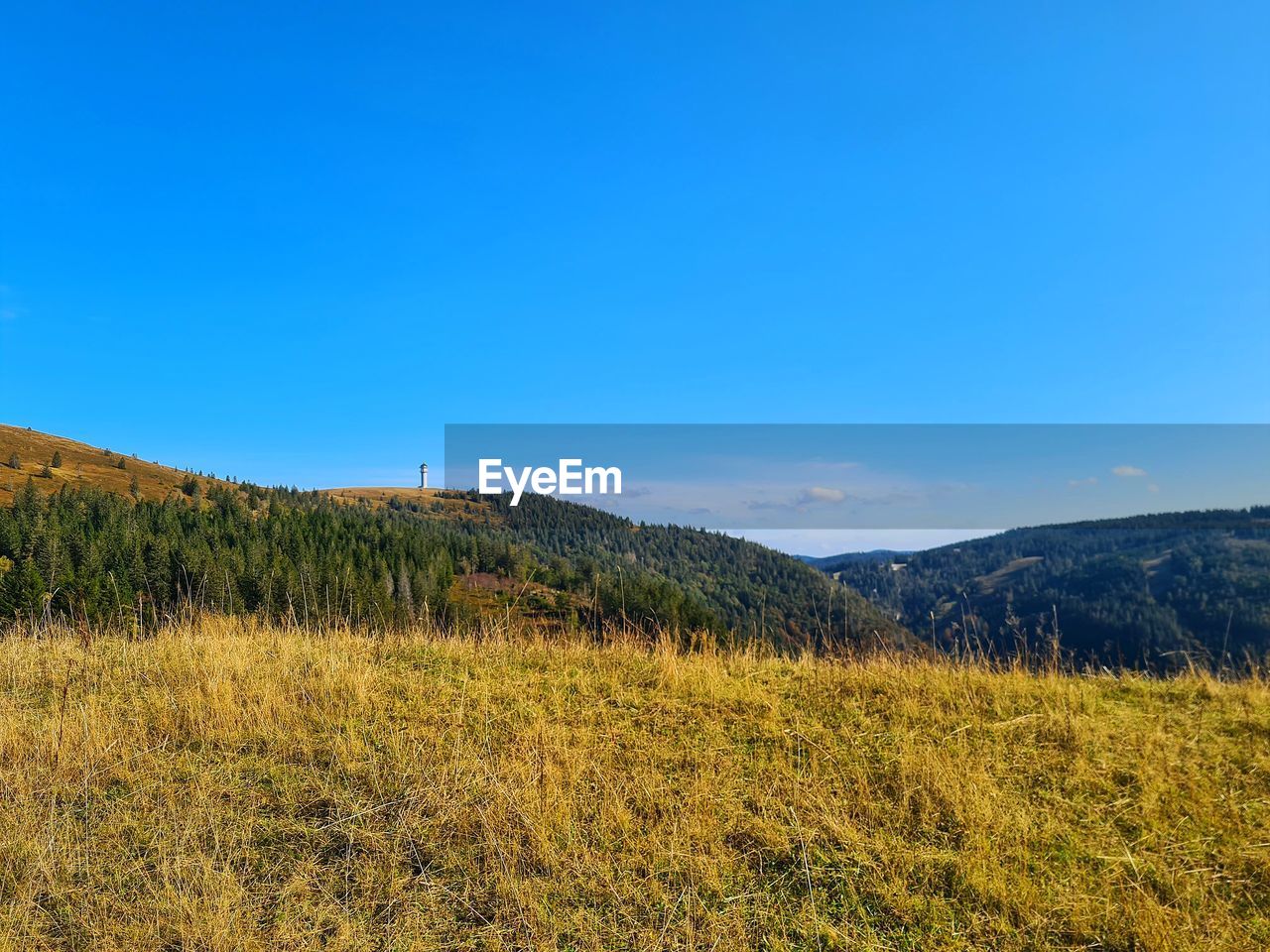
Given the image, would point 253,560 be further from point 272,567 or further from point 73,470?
point 73,470

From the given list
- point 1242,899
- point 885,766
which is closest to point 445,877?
point 885,766

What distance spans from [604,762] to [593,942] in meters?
1.63

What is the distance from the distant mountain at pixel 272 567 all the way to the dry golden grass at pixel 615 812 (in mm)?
2550

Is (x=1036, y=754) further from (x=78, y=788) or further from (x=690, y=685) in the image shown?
(x=78, y=788)

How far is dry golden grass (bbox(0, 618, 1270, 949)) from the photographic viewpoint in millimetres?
3312

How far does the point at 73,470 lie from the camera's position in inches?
5965

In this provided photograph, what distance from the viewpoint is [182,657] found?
23.1 feet

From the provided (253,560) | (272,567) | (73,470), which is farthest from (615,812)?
(73,470)

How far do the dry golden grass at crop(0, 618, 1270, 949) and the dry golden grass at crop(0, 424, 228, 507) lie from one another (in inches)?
5771

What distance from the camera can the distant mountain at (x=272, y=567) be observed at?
10.5 m

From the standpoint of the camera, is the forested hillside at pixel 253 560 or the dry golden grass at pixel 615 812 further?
the forested hillside at pixel 253 560

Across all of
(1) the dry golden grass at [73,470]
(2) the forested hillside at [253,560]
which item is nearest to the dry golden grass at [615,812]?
(2) the forested hillside at [253,560]

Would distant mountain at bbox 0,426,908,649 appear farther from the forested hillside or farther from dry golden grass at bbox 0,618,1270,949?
dry golden grass at bbox 0,618,1270,949

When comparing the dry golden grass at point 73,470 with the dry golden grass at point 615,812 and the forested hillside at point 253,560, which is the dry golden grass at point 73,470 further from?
the dry golden grass at point 615,812
